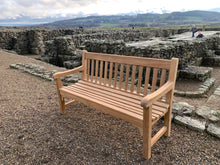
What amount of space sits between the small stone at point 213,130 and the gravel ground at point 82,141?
80 millimetres

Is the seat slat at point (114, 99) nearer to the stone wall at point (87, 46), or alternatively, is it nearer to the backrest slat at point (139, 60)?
the backrest slat at point (139, 60)

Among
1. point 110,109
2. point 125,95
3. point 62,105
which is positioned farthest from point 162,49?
point 110,109

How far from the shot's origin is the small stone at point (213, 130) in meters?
2.67

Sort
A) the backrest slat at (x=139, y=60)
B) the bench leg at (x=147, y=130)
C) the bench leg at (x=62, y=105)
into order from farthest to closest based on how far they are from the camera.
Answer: the bench leg at (x=62, y=105) → the backrest slat at (x=139, y=60) → the bench leg at (x=147, y=130)

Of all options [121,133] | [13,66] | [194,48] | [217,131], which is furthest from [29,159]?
[194,48]

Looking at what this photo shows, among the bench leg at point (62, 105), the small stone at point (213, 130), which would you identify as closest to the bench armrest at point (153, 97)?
the small stone at point (213, 130)

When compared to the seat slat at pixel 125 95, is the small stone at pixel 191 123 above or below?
below

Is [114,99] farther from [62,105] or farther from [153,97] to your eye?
[62,105]

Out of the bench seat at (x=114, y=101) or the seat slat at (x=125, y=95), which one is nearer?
the bench seat at (x=114, y=101)

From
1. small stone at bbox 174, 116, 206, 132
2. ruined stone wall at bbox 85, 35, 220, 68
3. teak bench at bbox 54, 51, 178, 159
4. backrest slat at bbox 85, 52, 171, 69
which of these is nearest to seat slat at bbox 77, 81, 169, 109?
teak bench at bbox 54, 51, 178, 159

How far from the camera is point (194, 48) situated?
9.43 m

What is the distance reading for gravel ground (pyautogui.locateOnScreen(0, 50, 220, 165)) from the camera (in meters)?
2.35

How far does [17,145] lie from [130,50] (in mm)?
5931

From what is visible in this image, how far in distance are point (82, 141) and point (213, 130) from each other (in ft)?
7.27
